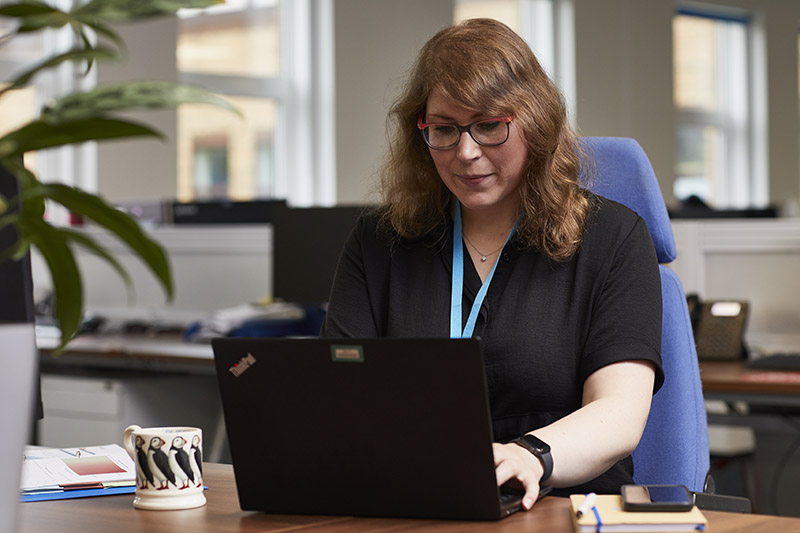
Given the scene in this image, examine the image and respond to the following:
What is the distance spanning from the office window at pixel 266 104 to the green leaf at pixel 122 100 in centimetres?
529

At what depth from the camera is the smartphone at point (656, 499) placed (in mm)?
944

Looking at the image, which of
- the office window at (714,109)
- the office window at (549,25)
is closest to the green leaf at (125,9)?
the office window at (549,25)

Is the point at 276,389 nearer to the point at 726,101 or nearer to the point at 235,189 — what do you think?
the point at 235,189

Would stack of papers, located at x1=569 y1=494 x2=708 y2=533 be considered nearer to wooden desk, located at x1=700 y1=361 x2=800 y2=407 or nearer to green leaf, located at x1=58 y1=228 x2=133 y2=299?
green leaf, located at x1=58 y1=228 x2=133 y2=299

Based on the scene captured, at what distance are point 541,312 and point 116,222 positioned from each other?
877 millimetres

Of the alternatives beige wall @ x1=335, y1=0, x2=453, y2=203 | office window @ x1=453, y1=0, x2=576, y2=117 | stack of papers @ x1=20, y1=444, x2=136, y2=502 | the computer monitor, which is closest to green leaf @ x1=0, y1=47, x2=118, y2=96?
stack of papers @ x1=20, y1=444, x2=136, y2=502

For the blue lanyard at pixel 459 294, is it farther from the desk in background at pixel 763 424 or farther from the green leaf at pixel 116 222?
the desk in background at pixel 763 424

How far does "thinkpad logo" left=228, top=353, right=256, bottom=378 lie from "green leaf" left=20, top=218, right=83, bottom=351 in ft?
0.97

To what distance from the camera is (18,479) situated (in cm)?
69

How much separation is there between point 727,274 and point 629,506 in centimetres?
239

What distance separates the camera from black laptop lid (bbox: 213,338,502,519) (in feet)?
3.14

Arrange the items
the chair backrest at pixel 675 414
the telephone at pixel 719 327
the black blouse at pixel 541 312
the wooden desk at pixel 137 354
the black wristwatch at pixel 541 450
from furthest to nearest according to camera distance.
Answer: the wooden desk at pixel 137 354, the telephone at pixel 719 327, the chair backrest at pixel 675 414, the black blouse at pixel 541 312, the black wristwatch at pixel 541 450

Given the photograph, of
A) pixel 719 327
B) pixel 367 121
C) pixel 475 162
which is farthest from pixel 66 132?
pixel 367 121

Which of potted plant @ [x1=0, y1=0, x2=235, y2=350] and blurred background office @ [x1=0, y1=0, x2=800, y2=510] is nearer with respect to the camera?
potted plant @ [x1=0, y1=0, x2=235, y2=350]
